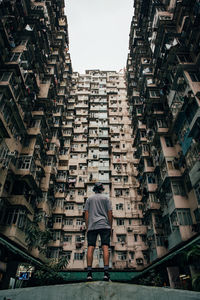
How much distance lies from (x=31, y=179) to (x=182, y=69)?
1850 centimetres

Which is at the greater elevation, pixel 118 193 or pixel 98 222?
pixel 118 193

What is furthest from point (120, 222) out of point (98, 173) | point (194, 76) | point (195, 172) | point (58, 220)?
point (194, 76)

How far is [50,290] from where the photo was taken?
3121 millimetres

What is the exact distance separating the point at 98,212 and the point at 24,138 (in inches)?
822

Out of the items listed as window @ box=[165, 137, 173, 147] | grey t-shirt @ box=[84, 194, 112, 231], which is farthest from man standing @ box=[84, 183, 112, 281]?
window @ box=[165, 137, 173, 147]

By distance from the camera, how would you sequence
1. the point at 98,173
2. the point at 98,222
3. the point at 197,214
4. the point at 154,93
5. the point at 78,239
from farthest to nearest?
the point at 98,173 → the point at 154,93 → the point at 78,239 → the point at 197,214 → the point at 98,222

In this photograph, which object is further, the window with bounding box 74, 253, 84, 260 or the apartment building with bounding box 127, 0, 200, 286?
the window with bounding box 74, 253, 84, 260

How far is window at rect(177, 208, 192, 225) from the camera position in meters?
18.2

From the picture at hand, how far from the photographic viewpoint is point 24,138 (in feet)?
78.5

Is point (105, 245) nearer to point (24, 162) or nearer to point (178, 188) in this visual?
point (178, 188)

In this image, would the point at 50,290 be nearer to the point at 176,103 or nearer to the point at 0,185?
the point at 0,185

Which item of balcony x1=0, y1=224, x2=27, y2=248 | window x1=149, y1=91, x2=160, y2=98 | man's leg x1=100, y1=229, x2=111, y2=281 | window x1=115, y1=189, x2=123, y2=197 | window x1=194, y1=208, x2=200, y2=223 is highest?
window x1=149, y1=91, x2=160, y2=98

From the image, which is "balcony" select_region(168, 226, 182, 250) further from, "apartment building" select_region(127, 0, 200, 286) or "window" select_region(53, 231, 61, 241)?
"window" select_region(53, 231, 61, 241)

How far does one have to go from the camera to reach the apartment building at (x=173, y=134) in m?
17.7
